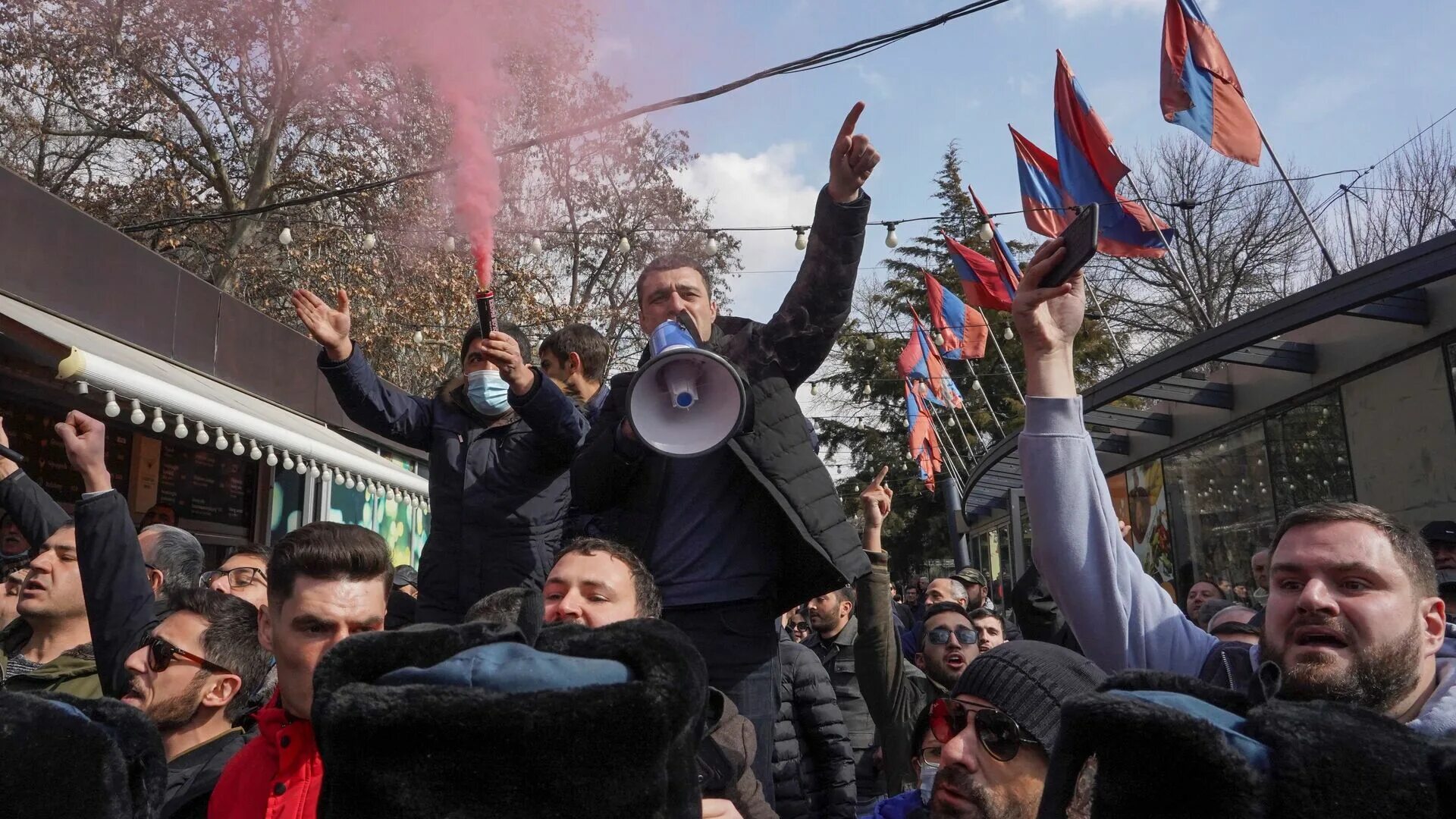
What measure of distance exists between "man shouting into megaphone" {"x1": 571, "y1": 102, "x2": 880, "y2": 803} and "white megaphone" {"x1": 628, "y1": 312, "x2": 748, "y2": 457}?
26mm

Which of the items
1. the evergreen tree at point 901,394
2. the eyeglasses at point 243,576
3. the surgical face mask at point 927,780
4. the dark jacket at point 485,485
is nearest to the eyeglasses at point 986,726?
the surgical face mask at point 927,780

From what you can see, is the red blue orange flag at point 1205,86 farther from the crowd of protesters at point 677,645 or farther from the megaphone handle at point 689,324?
the megaphone handle at point 689,324

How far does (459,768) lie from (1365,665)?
1647mm

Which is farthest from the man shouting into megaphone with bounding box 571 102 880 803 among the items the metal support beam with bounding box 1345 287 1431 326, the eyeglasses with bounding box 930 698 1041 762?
the metal support beam with bounding box 1345 287 1431 326

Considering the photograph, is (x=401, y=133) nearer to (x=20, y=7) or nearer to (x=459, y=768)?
(x=20, y=7)

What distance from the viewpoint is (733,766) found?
2.58m

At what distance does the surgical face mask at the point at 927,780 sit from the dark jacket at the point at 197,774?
64.6 inches

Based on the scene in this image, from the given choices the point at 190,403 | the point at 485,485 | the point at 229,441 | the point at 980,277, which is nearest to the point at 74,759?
the point at 485,485

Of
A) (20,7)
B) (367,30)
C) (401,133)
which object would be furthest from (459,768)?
(20,7)

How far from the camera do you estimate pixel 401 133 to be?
39.3 ft

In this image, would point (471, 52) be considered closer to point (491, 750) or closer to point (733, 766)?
point (733, 766)

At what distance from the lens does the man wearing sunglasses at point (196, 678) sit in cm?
299

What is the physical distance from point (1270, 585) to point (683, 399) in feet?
4.81

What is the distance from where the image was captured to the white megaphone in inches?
117
